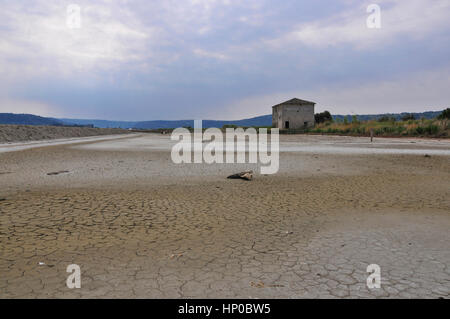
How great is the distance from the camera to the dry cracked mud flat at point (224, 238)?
2537 mm

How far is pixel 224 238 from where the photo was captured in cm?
376

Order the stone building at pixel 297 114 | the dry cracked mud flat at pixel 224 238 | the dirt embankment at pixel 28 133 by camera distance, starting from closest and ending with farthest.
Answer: the dry cracked mud flat at pixel 224 238
the dirt embankment at pixel 28 133
the stone building at pixel 297 114

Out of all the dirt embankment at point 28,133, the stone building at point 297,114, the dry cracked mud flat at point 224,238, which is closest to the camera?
the dry cracked mud flat at point 224,238

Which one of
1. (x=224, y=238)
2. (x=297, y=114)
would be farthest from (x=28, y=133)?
(x=297, y=114)

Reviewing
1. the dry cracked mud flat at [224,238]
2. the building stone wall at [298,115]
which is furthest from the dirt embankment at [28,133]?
the building stone wall at [298,115]

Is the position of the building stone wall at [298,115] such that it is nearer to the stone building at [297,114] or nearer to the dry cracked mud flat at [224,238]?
the stone building at [297,114]

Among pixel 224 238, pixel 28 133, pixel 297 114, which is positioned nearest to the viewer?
pixel 224 238

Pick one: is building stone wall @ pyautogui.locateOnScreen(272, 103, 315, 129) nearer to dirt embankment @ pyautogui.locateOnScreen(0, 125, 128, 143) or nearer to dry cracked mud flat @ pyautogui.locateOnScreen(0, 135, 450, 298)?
dirt embankment @ pyautogui.locateOnScreen(0, 125, 128, 143)

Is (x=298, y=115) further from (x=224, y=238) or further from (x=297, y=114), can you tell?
(x=224, y=238)

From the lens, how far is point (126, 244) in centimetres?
353

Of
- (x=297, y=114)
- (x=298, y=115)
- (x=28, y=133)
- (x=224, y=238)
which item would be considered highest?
(x=297, y=114)

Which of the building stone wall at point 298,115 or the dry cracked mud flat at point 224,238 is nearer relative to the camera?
the dry cracked mud flat at point 224,238

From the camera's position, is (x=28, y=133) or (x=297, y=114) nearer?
(x=28, y=133)
